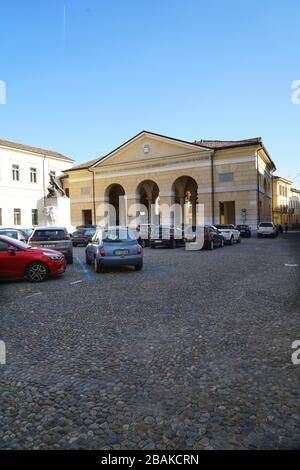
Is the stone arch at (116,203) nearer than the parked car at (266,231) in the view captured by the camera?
No

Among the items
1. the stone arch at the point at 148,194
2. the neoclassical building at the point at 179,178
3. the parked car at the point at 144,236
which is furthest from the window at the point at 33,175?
the parked car at the point at 144,236

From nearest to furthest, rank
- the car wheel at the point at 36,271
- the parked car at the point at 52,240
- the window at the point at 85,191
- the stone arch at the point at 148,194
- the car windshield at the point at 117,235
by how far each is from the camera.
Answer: the car wheel at the point at 36,271, the car windshield at the point at 117,235, the parked car at the point at 52,240, the stone arch at the point at 148,194, the window at the point at 85,191

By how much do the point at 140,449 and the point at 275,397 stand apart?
151cm

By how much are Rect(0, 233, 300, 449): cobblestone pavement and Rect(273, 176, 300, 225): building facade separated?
189 ft

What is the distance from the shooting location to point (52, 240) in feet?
49.5

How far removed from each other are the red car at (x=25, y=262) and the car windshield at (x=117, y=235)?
2192 mm

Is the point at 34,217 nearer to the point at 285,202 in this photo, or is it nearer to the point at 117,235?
the point at 117,235

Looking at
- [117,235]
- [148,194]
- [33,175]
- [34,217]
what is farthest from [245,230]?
[33,175]

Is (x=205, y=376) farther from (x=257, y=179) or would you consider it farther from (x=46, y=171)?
(x=46, y=171)

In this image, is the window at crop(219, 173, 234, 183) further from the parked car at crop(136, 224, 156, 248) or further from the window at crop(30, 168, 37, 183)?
the window at crop(30, 168, 37, 183)

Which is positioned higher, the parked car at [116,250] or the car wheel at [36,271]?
the parked car at [116,250]

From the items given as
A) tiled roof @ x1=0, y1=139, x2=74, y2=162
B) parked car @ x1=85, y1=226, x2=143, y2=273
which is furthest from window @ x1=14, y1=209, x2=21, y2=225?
parked car @ x1=85, y1=226, x2=143, y2=273

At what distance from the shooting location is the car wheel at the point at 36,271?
10781mm

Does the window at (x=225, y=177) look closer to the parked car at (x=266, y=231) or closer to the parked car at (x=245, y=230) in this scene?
the parked car at (x=245, y=230)
